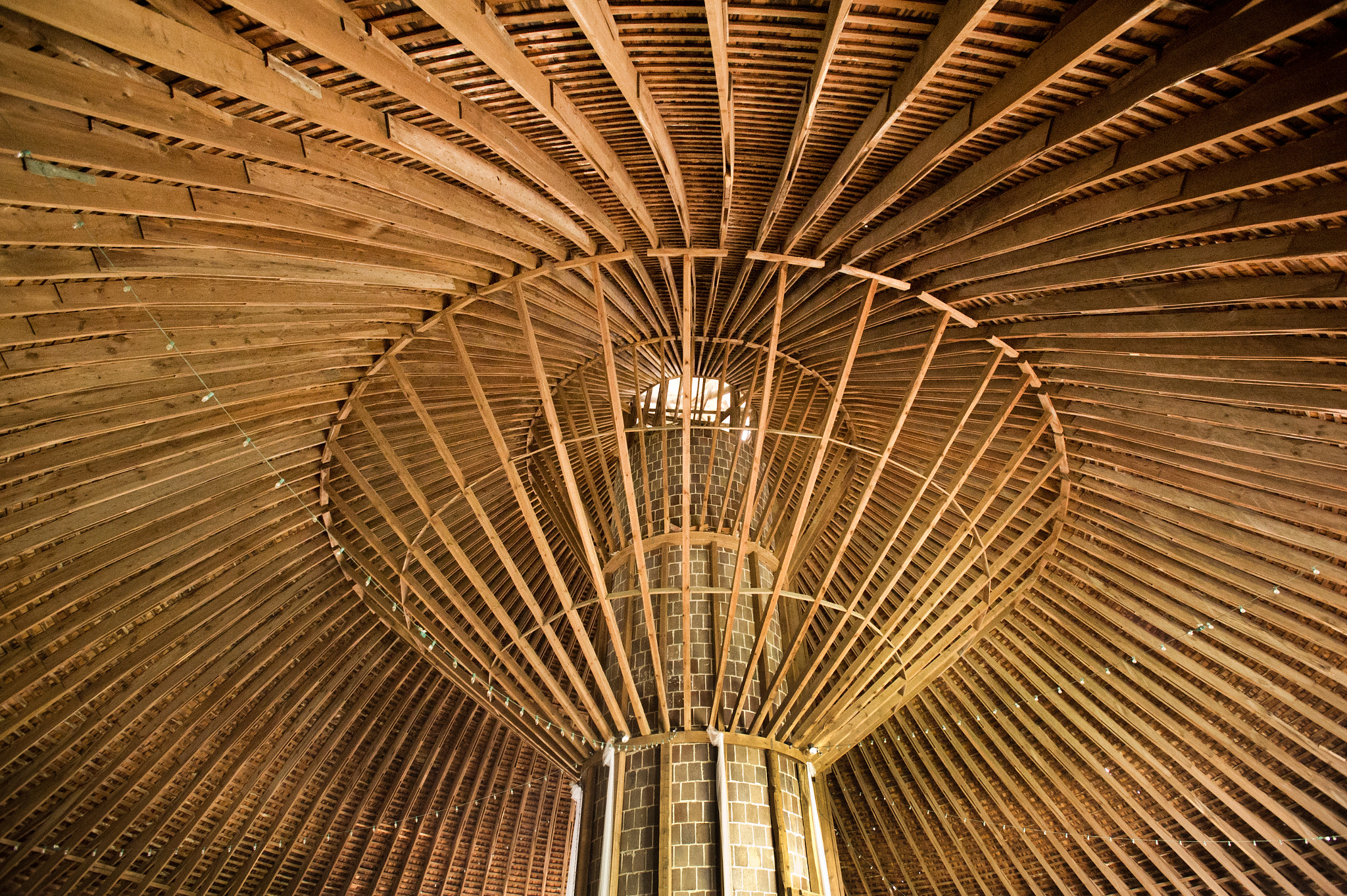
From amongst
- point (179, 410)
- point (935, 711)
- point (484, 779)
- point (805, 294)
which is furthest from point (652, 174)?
point (484, 779)

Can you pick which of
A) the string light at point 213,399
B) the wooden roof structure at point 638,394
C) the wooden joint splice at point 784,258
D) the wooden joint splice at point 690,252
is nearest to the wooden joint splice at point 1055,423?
the wooden roof structure at point 638,394

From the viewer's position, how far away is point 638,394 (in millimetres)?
11656

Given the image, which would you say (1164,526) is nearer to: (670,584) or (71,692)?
(670,584)

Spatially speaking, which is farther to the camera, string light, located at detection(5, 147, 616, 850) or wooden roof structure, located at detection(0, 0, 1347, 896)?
string light, located at detection(5, 147, 616, 850)

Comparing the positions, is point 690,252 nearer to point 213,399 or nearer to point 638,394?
point 638,394

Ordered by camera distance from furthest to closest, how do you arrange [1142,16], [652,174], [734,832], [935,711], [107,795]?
[935,711]
[107,795]
[734,832]
[652,174]
[1142,16]

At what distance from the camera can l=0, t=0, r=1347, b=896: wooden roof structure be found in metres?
5.48

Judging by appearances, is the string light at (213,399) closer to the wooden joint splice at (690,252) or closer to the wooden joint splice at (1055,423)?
the wooden joint splice at (690,252)

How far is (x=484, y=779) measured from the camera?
17.5 meters

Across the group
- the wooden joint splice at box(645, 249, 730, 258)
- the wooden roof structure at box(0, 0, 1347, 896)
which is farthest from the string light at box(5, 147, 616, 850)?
the wooden joint splice at box(645, 249, 730, 258)

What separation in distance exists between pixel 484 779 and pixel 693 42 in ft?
53.2

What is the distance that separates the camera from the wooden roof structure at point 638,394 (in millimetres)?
5484

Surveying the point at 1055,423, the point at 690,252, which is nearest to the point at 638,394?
the point at 690,252

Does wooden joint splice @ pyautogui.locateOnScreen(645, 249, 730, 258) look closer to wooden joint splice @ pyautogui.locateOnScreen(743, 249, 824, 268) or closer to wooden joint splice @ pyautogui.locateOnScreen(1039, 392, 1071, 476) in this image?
wooden joint splice @ pyautogui.locateOnScreen(743, 249, 824, 268)
